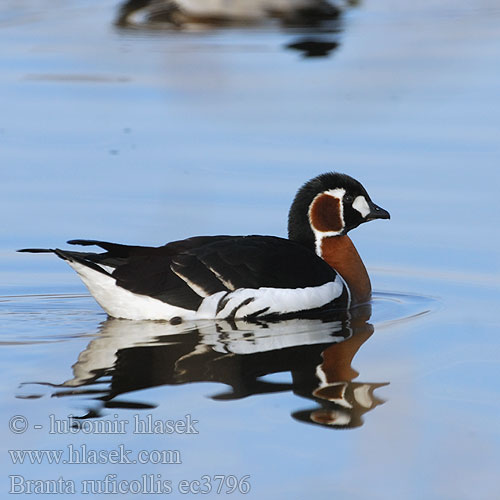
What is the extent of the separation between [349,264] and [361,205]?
464 mm

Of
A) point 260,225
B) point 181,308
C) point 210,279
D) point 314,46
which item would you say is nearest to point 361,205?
point 260,225

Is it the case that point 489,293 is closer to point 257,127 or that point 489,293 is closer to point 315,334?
point 315,334

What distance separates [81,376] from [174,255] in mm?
1590

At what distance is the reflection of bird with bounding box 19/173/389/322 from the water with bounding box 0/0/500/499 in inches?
7.3

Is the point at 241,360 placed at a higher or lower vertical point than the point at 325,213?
lower

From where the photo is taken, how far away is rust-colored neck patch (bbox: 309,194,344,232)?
9.36 m

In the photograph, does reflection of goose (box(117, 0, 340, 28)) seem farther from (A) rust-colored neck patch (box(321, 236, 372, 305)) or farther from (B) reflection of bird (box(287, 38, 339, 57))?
(A) rust-colored neck patch (box(321, 236, 372, 305))

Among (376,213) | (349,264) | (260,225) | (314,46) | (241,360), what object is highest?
(314,46)

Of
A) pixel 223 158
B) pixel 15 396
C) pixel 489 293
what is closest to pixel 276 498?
pixel 15 396

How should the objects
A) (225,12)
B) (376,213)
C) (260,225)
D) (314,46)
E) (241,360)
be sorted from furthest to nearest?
1. (225,12)
2. (314,46)
3. (260,225)
4. (376,213)
5. (241,360)

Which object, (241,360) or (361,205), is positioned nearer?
(241,360)

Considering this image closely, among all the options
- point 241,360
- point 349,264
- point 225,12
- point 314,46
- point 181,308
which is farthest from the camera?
point 225,12

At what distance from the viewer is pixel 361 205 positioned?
9430 mm

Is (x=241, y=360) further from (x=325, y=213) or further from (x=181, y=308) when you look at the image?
(x=325, y=213)
